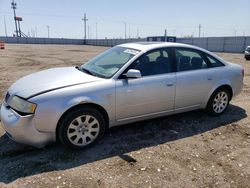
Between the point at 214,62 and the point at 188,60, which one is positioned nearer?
the point at 188,60

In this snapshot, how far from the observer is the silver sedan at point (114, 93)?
3465 millimetres

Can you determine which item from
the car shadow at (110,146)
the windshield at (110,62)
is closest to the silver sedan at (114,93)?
the windshield at (110,62)

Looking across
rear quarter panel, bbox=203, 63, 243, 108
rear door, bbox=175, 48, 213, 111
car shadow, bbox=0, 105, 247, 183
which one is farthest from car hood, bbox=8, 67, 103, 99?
rear quarter panel, bbox=203, 63, 243, 108

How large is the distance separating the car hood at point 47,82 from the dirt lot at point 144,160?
0.90 meters

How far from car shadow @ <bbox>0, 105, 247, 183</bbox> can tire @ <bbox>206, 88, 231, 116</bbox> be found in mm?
134

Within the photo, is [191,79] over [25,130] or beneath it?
over

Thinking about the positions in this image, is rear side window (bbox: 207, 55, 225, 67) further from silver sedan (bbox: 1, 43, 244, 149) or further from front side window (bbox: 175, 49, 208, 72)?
front side window (bbox: 175, 49, 208, 72)

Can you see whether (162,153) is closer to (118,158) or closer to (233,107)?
(118,158)

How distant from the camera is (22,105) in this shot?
3.46 m

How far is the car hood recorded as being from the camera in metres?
3.58

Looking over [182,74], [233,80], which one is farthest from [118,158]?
[233,80]

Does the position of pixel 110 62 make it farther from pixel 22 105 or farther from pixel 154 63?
pixel 22 105

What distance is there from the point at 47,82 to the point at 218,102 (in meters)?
3.50

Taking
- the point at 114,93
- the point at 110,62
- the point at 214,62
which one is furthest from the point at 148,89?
the point at 214,62
